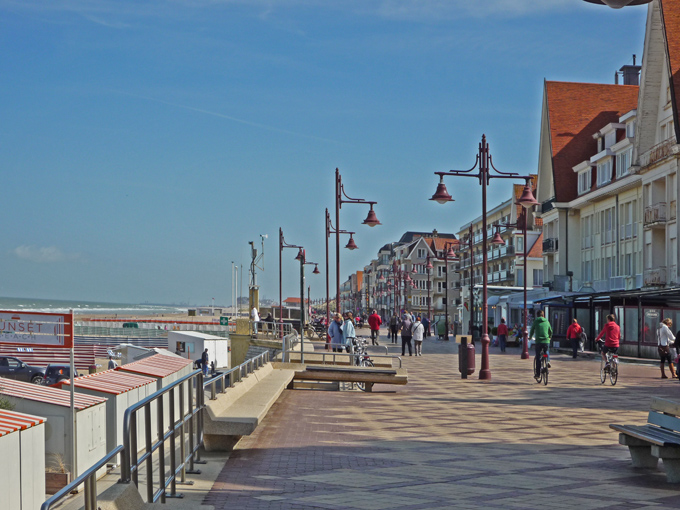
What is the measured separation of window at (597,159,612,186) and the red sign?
160 feet

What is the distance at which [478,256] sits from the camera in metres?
108

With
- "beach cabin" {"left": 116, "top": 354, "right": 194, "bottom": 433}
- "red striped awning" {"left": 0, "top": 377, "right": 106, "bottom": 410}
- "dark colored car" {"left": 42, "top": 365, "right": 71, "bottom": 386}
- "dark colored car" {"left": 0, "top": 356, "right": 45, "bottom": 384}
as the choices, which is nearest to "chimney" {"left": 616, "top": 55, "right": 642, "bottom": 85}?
"dark colored car" {"left": 42, "top": 365, "right": 71, "bottom": 386}

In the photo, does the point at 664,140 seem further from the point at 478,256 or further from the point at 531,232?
the point at 478,256

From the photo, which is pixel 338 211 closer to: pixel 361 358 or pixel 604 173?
pixel 361 358

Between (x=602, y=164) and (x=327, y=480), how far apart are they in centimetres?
4948

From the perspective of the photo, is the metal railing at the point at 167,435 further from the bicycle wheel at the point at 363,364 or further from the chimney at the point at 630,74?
the chimney at the point at 630,74

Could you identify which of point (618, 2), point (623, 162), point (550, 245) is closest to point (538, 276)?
point (550, 245)

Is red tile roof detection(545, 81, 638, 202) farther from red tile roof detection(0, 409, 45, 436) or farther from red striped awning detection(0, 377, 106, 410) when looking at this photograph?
red tile roof detection(0, 409, 45, 436)

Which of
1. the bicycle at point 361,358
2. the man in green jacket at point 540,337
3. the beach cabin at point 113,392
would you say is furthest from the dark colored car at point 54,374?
the beach cabin at point 113,392

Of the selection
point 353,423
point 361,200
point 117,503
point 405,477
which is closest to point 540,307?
point 361,200

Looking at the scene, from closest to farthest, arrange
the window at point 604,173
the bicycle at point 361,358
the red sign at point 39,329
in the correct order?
the red sign at point 39,329 < the bicycle at point 361,358 < the window at point 604,173

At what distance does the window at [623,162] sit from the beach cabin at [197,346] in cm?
2625

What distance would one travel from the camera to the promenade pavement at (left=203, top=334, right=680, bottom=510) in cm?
745

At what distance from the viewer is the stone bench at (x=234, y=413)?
9.09m
